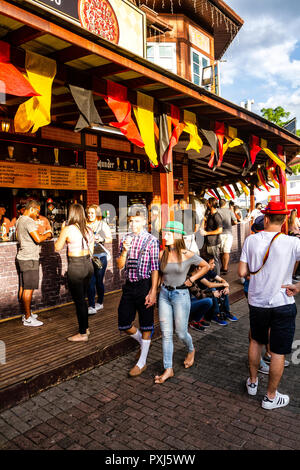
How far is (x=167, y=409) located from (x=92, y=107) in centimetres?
402

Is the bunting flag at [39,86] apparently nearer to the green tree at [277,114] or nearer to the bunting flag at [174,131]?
the bunting flag at [174,131]

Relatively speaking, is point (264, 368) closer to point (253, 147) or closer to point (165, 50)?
point (253, 147)

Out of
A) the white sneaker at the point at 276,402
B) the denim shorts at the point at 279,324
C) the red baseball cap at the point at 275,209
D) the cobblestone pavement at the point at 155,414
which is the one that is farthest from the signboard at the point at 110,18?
the white sneaker at the point at 276,402

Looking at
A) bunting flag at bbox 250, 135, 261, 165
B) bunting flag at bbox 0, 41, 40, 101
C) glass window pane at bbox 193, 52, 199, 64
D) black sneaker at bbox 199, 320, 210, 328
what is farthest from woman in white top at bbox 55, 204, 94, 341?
glass window pane at bbox 193, 52, 199, 64

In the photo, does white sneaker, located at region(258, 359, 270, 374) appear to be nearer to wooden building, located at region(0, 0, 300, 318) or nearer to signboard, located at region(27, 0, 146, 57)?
wooden building, located at region(0, 0, 300, 318)

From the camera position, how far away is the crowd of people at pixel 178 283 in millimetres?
3271

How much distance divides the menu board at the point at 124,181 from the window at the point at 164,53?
5060mm

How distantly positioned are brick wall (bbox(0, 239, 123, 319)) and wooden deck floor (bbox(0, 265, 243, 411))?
0.73ft

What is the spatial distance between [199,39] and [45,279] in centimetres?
1243

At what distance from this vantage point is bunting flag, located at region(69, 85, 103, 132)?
183 inches

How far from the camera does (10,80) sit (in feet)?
12.1

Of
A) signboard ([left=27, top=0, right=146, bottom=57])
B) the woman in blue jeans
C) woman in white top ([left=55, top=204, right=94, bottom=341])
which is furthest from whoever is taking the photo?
signboard ([left=27, top=0, right=146, bottom=57])

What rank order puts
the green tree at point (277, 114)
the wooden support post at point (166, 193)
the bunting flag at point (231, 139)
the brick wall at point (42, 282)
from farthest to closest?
the green tree at point (277, 114)
the bunting flag at point (231, 139)
the wooden support post at point (166, 193)
the brick wall at point (42, 282)

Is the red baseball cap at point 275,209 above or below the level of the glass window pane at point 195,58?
below
